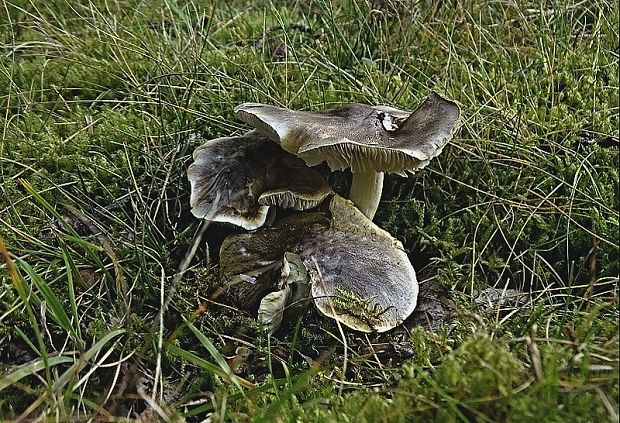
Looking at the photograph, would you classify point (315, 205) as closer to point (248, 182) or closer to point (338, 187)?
point (248, 182)

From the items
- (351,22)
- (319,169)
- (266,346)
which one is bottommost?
(266,346)

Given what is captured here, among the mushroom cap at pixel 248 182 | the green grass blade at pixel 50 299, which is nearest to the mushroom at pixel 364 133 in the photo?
the mushroom cap at pixel 248 182

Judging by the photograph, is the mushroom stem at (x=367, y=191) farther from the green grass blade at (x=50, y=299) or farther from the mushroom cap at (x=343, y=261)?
the green grass blade at (x=50, y=299)

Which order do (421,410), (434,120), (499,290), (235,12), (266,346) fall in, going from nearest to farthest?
1. (421,410)
2. (266,346)
3. (434,120)
4. (499,290)
5. (235,12)

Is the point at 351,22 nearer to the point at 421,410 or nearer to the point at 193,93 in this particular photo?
the point at 193,93

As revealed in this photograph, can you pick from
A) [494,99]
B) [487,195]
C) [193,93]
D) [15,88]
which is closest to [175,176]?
[193,93]

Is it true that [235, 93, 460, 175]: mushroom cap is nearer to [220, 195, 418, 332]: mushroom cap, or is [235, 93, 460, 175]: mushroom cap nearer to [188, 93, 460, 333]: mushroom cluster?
[188, 93, 460, 333]: mushroom cluster

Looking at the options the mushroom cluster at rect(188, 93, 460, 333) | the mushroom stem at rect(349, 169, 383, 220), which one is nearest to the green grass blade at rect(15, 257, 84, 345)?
the mushroom cluster at rect(188, 93, 460, 333)

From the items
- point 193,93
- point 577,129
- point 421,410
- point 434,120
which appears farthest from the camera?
point 193,93
